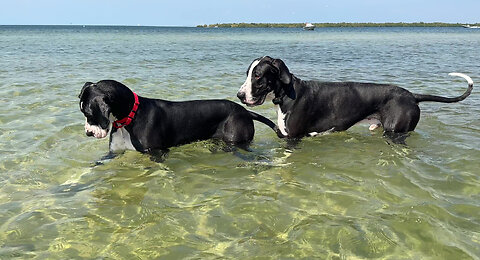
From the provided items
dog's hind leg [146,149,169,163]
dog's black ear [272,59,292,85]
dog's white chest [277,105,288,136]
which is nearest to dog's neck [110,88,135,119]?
dog's hind leg [146,149,169,163]

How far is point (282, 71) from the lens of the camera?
628 centimetres

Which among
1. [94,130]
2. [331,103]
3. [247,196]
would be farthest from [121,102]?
[331,103]

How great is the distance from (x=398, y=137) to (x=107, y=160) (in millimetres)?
4540

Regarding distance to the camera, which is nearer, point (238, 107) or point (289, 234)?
point (289, 234)

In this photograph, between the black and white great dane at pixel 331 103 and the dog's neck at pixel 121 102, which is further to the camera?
the black and white great dane at pixel 331 103

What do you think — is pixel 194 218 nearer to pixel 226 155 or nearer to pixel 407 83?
pixel 226 155

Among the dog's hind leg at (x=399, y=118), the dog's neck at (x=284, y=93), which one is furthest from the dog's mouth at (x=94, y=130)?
the dog's hind leg at (x=399, y=118)

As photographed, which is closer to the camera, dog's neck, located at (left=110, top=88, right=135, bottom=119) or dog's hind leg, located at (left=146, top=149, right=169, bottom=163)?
dog's neck, located at (left=110, top=88, right=135, bottom=119)

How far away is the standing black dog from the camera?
17.0 feet

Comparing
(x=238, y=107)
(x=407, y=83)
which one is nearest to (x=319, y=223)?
(x=238, y=107)

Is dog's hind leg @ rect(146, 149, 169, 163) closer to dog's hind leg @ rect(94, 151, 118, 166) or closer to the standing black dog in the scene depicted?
the standing black dog

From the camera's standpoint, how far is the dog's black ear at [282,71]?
6.25m

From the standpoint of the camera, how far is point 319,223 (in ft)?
13.0

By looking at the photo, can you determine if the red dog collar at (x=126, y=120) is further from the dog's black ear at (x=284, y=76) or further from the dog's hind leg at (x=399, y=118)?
the dog's hind leg at (x=399, y=118)
